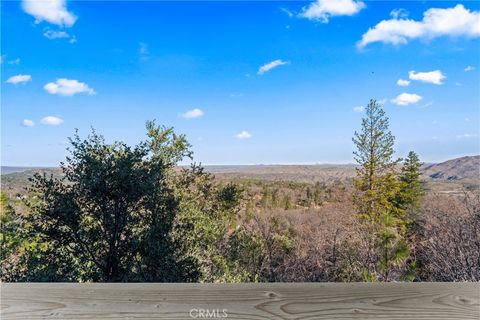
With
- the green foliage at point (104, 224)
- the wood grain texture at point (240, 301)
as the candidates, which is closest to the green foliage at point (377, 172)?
the green foliage at point (104, 224)

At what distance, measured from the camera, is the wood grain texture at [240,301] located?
882 millimetres

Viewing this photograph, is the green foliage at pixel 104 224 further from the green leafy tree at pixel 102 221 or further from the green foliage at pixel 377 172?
the green foliage at pixel 377 172

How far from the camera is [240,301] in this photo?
902 millimetres

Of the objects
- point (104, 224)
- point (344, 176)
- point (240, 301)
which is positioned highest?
point (240, 301)

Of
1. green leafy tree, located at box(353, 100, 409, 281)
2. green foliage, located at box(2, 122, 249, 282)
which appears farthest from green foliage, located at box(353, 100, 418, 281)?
green foliage, located at box(2, 122, 249, 282)

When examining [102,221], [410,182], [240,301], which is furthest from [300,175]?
[240,301]

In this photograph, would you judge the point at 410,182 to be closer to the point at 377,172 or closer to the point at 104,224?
the point at 377,172

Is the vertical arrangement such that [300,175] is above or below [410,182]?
below

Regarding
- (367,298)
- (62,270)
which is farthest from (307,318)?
(62,270)

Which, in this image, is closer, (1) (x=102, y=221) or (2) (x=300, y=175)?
(1) (x=102, y=221)

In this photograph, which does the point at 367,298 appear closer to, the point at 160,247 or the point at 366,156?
the point at 160,247

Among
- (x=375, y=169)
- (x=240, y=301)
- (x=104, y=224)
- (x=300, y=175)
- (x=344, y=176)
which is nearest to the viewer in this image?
(x=240, y=301)

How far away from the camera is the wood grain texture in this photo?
882mm

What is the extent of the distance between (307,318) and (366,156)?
1068 inches
